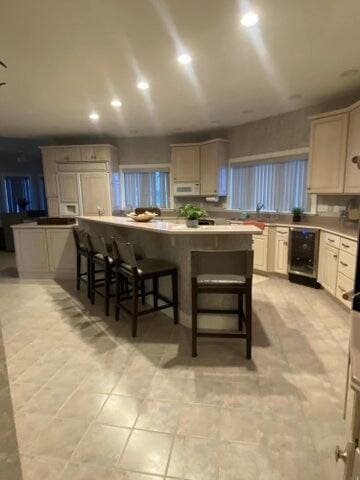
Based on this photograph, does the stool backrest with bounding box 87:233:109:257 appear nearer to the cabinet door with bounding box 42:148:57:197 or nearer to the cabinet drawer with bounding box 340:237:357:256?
the cabinet drawer with bounding box 340:237:357:256

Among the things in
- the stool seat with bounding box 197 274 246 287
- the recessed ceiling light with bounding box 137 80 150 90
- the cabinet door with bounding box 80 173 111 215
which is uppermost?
the recessed ceiling light with bounding box 137 80 150 90

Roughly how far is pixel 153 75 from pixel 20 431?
11.0 ft

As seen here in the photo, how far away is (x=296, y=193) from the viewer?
4715 mm

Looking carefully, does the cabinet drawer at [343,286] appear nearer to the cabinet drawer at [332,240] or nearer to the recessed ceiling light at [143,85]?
the cabinet drawer at [332,240]

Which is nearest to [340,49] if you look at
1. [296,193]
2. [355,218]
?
[355,218]

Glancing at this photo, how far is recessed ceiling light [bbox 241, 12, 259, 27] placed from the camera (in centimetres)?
201

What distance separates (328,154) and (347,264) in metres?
1.64

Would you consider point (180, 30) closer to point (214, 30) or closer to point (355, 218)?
point (214, 30)

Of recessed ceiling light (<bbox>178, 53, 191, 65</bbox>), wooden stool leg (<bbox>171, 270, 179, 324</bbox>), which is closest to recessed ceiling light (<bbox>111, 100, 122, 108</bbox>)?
recessed ceiling light (<bbox>178, 53, 191, 65</bbox>)

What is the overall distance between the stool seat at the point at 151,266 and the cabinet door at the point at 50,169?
4026 millimetres

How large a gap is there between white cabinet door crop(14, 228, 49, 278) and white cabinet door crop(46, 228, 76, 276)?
0.10m

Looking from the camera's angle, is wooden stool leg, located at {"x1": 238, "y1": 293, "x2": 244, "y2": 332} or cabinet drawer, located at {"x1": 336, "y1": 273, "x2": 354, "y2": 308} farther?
cabinet drawer, located at {"x1": 336, "y1": 273, "x2": 354, "y2": 308}

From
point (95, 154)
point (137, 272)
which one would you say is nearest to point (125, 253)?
point (137, 272)

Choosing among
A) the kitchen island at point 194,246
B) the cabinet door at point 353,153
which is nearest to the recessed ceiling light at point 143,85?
the kitchen island at point 194,246
